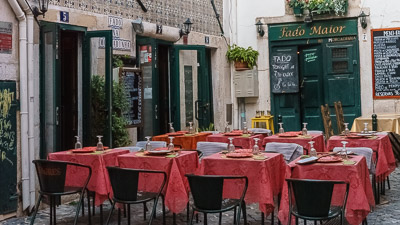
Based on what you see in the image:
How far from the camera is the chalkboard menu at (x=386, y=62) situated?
38.1 feet

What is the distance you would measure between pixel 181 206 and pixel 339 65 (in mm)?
7797

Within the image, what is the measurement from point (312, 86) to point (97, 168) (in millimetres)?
7635

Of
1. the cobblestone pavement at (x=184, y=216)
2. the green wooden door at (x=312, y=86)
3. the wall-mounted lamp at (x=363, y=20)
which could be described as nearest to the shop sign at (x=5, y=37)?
the cobblestone pavement at (x=184, y=216)

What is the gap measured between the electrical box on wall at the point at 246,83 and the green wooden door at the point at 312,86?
1.10m

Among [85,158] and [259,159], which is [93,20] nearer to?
[85,158]

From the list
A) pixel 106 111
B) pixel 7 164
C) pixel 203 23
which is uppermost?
pixel 203 23

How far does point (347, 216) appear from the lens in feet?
15.6

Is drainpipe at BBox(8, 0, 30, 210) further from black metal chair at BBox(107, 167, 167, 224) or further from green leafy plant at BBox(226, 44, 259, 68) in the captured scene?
green leafy plant at BBox(226, 44, 259, 68)

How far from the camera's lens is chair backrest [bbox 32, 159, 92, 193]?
539 centimetres

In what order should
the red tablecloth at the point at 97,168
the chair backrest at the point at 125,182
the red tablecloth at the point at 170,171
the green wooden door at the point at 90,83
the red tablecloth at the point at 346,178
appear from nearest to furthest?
the red tablecloth at the point at 346,178
the chair backrest at the point at 125,182
the red tablecloth at the point at 170,171
the red tablecloth at the point at 97,168
the green wooden door at the point at 90,83

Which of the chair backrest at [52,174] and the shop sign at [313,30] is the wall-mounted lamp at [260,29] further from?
the chair backrest at [52,174]

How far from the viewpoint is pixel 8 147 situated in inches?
258

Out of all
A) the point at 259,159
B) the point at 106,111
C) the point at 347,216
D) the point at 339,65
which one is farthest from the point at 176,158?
the point at 339,65

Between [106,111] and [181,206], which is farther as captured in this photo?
[106,111]
